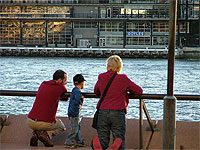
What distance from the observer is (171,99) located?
6.14 metres

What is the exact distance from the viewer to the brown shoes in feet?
24.2

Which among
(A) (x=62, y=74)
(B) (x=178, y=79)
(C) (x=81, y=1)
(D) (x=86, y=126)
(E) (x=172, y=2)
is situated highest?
(C) (x=81, y=1)

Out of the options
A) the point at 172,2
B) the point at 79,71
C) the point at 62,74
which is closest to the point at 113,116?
the point at 62,74

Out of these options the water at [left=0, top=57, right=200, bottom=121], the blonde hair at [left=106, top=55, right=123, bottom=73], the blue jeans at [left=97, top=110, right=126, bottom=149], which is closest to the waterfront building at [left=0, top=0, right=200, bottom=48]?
the water at [left=0, top=57, right=200, bottom=121]

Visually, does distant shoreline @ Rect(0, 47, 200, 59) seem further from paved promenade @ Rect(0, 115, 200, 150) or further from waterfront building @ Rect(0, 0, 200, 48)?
paved promenade @ Rect(0, 115, 200, 150)

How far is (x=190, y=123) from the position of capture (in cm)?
790

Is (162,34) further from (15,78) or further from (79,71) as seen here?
(15,78)

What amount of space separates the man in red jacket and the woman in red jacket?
3.06 feet

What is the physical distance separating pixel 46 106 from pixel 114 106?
50.3 inches

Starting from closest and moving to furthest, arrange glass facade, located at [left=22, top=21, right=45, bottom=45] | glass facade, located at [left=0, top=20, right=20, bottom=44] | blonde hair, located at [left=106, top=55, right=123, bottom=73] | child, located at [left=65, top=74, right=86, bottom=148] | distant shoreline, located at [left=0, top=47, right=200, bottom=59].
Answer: blonde hair, located at [left=106, top=55, right=123, bottom=73]
child, located at [left=65, top=74, right=86, bottom=148]
distant shoreline, located at [left=0, top=47, right=200, bottom=59]
glass facade, located at [left=22, top=21, right=45, bottom=45]
glass facade, located at [left=0, top=20, right=20, bottom=44]

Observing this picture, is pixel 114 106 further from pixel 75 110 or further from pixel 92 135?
pixel 92 135

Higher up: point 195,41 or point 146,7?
point 146,7

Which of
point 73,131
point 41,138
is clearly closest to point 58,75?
point 73,131

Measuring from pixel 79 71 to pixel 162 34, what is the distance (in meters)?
38.9
